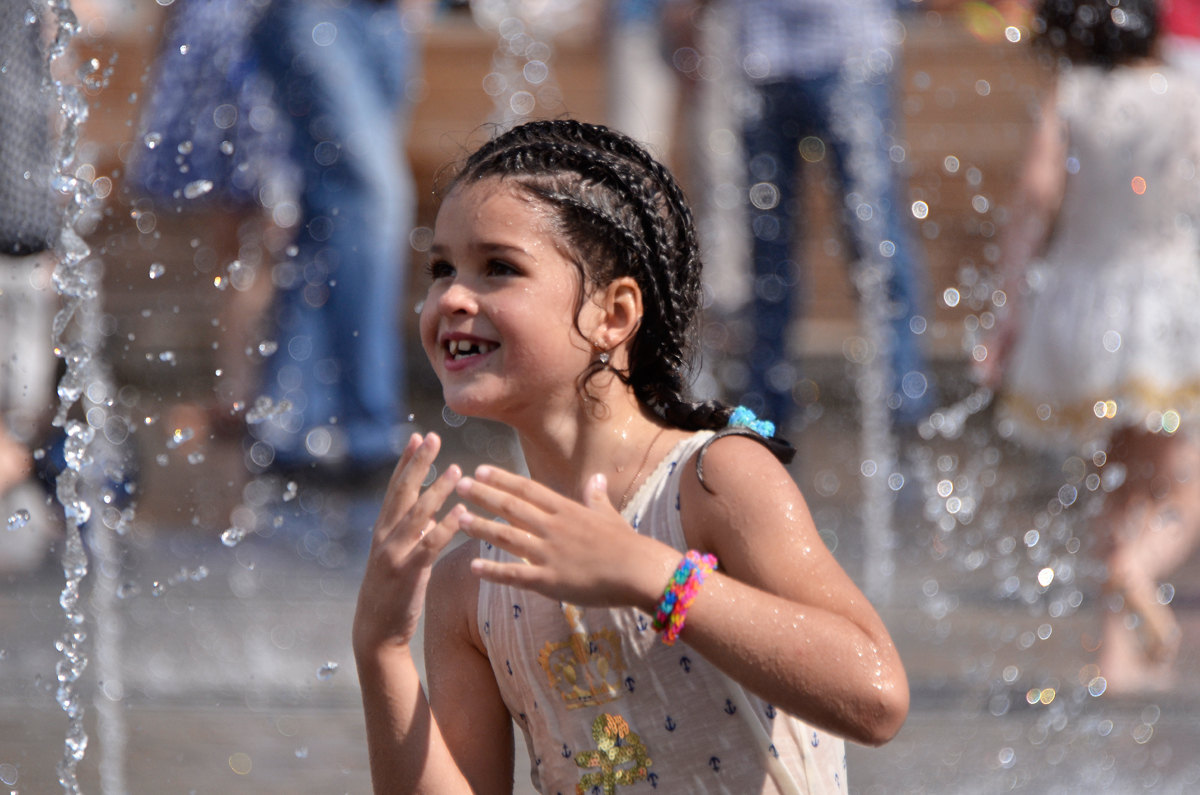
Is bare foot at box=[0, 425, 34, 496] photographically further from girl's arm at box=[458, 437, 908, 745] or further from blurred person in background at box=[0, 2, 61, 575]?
girl's arm at box=[458, 437, 908, 745]

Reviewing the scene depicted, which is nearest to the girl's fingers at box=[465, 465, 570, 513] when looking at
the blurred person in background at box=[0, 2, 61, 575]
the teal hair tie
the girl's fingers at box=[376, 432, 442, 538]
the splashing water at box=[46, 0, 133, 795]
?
the girl's fingers at box=[376, 432, 442, 538]

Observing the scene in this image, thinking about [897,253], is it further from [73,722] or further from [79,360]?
[73,722]

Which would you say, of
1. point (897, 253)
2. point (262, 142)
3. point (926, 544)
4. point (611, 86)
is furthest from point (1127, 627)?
point (611, 86)

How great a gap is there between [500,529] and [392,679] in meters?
0.31

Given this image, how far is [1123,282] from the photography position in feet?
10.7

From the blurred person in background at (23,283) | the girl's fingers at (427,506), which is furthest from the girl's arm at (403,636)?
the blurred person in background at (23,283)

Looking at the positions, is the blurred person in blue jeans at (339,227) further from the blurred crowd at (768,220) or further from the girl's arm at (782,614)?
the girl's arm at (782,614)

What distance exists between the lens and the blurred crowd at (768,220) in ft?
10.5

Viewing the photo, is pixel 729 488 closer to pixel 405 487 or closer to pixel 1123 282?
pixel 405 487

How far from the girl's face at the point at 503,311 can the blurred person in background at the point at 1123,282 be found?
6.79 ft

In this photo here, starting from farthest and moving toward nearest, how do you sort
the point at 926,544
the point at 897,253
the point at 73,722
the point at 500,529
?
the point at 897,253 → the point at 926,544 → the point at 73,722 → the point at 500,529

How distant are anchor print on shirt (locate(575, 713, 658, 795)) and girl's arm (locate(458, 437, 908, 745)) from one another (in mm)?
256

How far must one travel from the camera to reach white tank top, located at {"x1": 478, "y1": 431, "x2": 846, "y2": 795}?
1.47 metres

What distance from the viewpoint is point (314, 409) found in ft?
14.0
